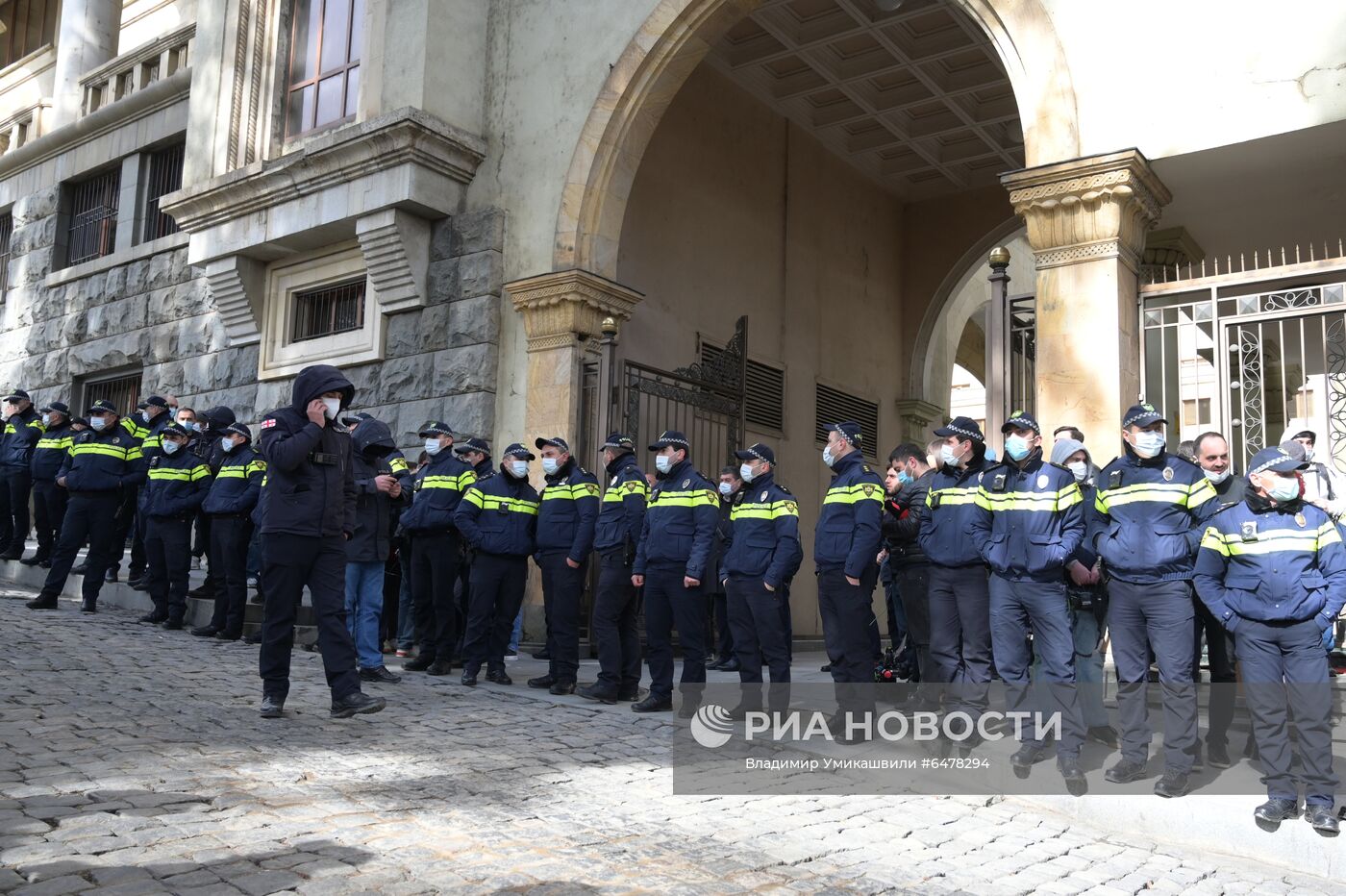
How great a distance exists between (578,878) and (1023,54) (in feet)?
24.7

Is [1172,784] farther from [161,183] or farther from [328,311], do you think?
[161,183]

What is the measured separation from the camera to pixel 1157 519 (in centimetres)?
559

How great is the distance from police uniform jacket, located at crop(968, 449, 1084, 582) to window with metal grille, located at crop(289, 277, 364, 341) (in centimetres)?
888

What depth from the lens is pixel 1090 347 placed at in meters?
8.29

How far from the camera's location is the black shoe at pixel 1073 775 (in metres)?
5.55

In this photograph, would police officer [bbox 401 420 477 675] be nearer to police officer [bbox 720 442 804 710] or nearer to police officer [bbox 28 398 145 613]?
police officer [bbox 720 442 804 710]

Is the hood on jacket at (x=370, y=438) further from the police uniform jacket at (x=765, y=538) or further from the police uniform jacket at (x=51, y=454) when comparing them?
the police uniform jacket at (x=51, y=454)

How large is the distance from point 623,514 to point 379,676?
203 cm

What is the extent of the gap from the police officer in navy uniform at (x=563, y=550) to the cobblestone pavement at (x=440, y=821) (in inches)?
52.3

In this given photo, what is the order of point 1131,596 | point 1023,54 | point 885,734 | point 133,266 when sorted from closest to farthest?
1. point 1131,596
2. point 885,734
3. point 1023,54
4. point 133,266

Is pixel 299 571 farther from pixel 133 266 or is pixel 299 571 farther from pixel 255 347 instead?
pixel 133 266

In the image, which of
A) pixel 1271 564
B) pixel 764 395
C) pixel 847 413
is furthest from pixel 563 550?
pixel 847 413

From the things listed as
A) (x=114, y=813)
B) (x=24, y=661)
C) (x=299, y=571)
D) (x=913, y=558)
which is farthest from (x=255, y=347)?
(x=114, y=813)

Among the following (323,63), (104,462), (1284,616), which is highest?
(323,63)
